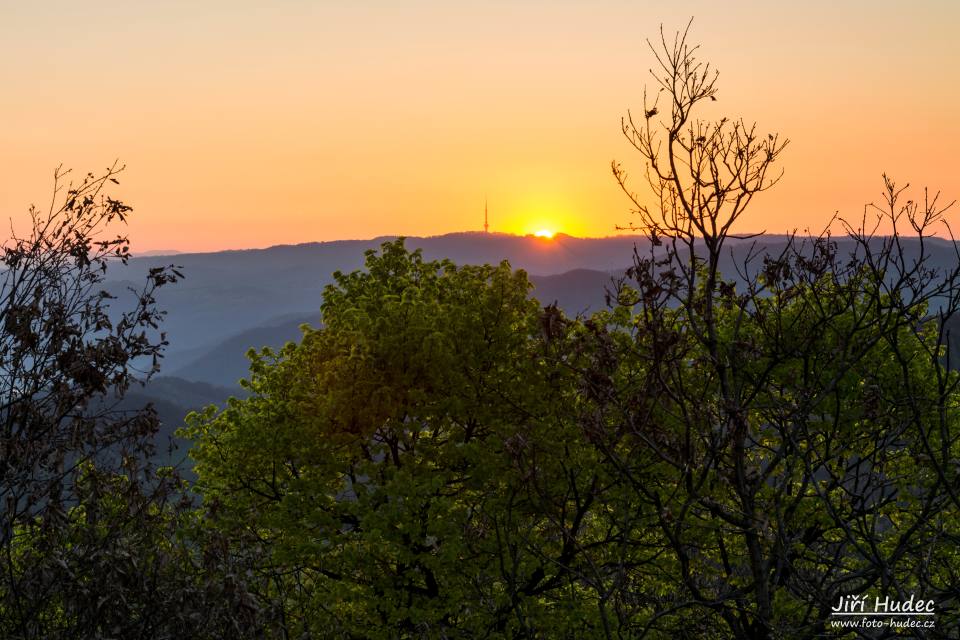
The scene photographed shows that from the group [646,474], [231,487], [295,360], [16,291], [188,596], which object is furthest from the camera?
[295,360]

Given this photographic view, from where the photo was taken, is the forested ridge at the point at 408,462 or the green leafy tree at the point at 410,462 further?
the green leafy tree at the point at 410,462

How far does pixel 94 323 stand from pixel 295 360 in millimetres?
18052

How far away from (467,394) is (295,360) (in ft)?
22.8

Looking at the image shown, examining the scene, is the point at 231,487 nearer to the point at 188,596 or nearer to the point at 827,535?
the point at 188,596

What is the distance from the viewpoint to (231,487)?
87.8 feet

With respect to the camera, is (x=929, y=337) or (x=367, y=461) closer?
(x=367, y=461)

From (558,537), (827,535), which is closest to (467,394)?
(558,537)

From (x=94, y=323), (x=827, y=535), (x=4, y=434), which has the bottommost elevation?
(x=827, y=535)

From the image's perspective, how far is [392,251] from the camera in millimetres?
30031

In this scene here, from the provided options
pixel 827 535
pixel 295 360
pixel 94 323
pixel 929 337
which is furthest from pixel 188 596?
pixel 929 337

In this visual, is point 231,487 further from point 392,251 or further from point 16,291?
point 16,291

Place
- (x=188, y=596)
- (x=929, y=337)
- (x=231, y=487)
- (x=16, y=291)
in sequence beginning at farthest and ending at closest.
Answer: (x=929, y=337)
(x=231, y=487)
(x=16, y=291)
(x=188, y=596)

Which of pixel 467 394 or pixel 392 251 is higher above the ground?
pixel 392 251

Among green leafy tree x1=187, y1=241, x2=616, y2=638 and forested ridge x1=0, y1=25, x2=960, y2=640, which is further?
green leafy tree x1=187, y1=241, x2=616, y2=638
